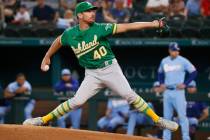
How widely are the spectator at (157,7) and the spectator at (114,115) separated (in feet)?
7.00

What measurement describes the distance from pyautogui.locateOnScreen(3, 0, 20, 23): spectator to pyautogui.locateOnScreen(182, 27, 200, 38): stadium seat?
11.5 ft

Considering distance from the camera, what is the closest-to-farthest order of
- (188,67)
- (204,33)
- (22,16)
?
(188,67)
(204,33)
(22,16)

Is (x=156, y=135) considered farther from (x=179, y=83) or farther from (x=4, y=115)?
(x=4, y=115)

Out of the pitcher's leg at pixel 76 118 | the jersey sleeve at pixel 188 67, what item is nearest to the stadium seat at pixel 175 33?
the jersey sleeve at pixel 188 67

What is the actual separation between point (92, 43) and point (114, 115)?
4.73 meters

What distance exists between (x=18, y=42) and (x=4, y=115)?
174cm

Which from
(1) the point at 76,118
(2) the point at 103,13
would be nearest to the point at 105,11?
(2) the point at 103,13

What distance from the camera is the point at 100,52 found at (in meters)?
7.48

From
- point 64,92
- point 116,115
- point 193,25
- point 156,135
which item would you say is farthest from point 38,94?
point 193,25

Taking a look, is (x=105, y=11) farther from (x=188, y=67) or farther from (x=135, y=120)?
(x=188, y=67)

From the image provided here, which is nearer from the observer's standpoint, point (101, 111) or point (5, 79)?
point (101, 111)

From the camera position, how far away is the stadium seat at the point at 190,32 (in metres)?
12.9

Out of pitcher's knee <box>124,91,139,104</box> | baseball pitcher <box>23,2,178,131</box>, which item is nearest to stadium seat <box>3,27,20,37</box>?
baseball pitcher <box>23,2,178,131</box>

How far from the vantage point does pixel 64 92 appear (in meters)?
12.1
